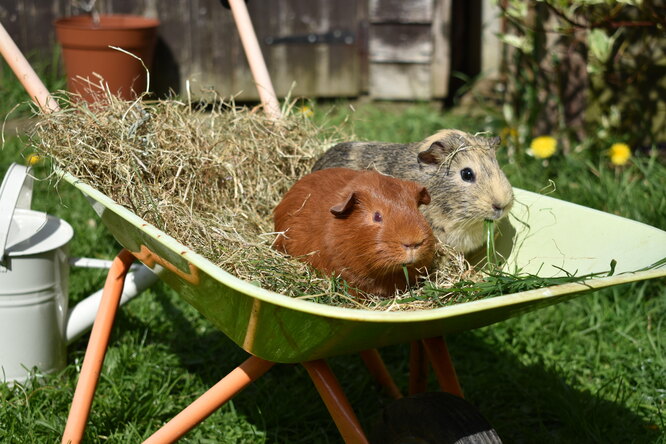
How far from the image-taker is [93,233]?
3.51 m

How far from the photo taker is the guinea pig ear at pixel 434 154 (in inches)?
78.5

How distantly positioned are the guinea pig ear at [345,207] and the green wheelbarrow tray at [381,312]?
0.32 m

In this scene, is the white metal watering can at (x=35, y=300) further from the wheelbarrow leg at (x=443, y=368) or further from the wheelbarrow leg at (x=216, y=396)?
the wheelbarrow leg at (x=443, y=368)

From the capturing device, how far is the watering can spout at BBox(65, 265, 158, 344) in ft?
8.33

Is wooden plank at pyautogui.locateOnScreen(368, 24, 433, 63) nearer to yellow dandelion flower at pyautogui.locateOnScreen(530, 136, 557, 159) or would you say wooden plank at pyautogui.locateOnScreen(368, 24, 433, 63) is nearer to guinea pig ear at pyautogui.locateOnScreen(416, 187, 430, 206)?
yellow dandelion flower at pyautogui.locateOnScreen(530, 136, 557, 159)

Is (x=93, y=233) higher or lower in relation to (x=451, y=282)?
lower

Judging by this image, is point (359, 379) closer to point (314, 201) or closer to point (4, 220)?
point (314, 201)

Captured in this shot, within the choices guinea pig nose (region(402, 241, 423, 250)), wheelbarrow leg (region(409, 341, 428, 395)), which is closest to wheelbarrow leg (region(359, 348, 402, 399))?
wheelbarrow leg (region(409, 341, 428, 395))

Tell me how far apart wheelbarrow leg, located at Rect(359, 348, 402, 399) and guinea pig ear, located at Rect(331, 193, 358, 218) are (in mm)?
930

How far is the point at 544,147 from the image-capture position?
3.89m

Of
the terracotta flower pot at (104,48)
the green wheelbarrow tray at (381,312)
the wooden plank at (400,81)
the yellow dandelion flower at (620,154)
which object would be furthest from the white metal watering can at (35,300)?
the wooden plank at (400,81)

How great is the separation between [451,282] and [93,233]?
6.98 feet

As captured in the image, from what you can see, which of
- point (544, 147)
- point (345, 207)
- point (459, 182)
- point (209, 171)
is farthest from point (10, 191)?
point (544, 147)

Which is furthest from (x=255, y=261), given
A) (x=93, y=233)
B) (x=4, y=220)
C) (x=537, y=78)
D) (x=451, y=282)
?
(x=537, y=78)
